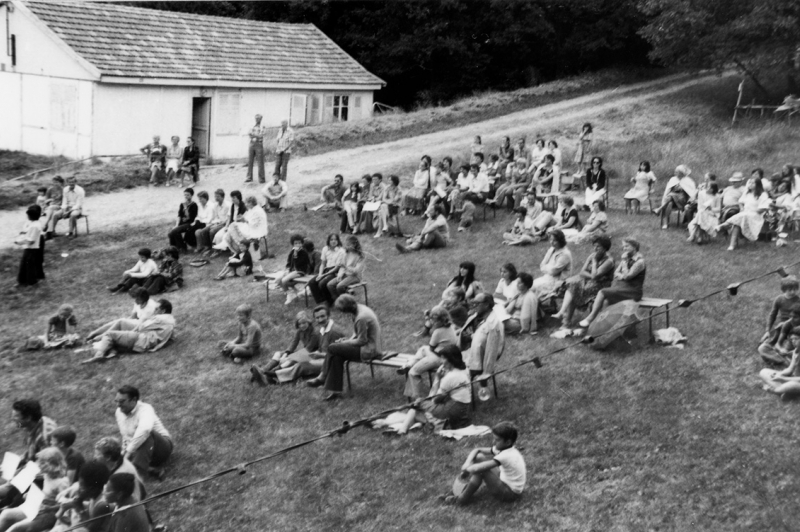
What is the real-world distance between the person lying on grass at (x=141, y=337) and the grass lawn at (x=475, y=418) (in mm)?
239

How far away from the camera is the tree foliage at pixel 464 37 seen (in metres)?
40.6

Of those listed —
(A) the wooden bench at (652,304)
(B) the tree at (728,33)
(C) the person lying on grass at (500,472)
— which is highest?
(B) the tree at (728,33)

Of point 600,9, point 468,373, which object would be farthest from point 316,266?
point 600,9

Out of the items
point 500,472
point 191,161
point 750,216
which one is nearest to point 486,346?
point 500,472

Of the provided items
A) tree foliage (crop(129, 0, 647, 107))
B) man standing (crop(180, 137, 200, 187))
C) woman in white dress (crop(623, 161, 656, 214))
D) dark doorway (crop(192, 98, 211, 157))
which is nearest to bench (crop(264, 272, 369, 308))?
woman in white dress (crop(623, 161, 656, 214))

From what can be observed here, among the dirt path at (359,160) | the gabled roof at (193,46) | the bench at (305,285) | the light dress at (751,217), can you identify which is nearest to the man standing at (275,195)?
the dirt path at (359,160)

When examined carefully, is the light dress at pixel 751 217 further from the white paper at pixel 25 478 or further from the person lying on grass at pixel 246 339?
the white paper at pixel 25 478

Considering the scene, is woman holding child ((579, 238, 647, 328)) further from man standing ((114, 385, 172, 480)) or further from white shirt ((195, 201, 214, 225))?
white shirt ((195, 201, 214, 225))

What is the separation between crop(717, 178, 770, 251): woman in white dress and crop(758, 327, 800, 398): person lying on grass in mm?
5920

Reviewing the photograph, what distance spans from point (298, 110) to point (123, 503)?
86.9ft

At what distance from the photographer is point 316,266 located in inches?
646

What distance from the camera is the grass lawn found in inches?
368

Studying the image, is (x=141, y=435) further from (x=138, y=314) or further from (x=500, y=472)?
(x=138, y=314)

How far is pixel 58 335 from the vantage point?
49.0 feet
